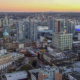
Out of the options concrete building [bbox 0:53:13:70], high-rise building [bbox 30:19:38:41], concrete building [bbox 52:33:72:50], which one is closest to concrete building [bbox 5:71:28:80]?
concrete building [bbox 0:53:13:70]

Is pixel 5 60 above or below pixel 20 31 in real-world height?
below

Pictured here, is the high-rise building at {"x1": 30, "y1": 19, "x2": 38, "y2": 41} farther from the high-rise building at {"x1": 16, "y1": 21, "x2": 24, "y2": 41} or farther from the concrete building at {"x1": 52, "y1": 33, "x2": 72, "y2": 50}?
the concrete building at {"x1": 52, "y1": 33, "x2": 72, "y2": 50}

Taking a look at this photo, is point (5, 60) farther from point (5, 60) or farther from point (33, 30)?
point (33, 30)

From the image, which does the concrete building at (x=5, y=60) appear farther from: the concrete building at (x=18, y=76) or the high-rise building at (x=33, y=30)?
the high-rise building at (x=33, y=30)

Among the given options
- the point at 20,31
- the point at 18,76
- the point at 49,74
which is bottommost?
the point at 18,76

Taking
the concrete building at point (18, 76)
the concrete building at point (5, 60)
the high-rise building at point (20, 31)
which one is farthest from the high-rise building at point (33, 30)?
the concrete building at point (18, 76)

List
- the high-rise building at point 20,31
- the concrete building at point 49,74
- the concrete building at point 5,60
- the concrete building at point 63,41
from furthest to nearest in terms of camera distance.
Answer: the high-rise building at point 20,31 < the concrete building at point 63,41 < the concrete building at point 5,60 < the concrete building at point 49,74

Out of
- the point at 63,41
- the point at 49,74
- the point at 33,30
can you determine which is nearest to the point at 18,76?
the point at 49,74

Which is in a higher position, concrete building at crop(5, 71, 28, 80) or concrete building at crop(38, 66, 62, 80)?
concrete building at crop(38, 66, 62, 80)

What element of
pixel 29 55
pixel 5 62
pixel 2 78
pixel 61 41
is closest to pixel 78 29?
pixel 61 41

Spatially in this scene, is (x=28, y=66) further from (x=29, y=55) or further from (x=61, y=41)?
(x=61, y=41)

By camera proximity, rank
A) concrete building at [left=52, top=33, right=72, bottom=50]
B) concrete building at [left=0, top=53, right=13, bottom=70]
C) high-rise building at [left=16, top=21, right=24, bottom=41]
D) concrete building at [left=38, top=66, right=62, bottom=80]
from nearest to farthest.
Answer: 1. concrete building at [left=38, top=66, right=62, bottom=80]
2. concrete building at [left=0, top=53, right=13, bottom=70]
3. concrete building at [left=52, top=33, right=72, bottom=50]
4. high-rise building at [left=16, top=21, right=24, bottom=41]
